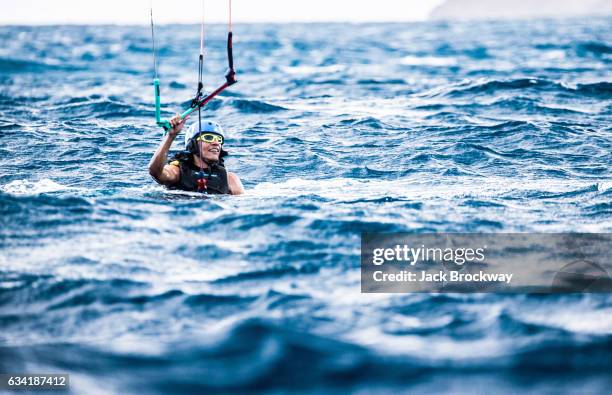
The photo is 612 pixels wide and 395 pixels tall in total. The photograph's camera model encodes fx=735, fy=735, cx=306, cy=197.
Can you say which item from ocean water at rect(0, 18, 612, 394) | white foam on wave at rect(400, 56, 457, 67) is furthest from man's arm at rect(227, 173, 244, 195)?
white foam on wave at rect(400, 56, 457, 67)

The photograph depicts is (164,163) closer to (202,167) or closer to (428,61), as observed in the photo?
(202,167)

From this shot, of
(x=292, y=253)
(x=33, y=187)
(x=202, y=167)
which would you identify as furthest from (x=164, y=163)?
(x=292, y=253)

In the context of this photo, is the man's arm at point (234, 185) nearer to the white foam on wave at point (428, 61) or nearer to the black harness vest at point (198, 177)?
the black harness vest at point (198, 177)

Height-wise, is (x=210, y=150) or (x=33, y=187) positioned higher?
(x=210, y=150)

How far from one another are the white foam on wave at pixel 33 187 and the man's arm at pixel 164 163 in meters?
1.72

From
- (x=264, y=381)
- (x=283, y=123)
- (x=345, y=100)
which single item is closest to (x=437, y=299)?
(x=264, y=381)

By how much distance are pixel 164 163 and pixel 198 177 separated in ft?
2.29

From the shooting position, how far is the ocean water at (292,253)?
4520mm

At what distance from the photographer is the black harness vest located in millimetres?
8805

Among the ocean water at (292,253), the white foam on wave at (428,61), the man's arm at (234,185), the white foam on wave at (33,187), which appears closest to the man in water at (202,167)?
the man's arm at (234,185)

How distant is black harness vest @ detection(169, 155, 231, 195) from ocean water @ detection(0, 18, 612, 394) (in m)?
0.31

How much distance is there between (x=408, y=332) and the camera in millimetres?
4953

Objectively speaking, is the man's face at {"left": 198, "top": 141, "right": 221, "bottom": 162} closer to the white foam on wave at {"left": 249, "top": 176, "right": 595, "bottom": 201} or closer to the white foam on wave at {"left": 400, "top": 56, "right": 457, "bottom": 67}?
the white foam on wave at {"left": 249, "top": 176, "right": 595, "bottom": 201}

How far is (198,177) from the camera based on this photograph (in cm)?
888
